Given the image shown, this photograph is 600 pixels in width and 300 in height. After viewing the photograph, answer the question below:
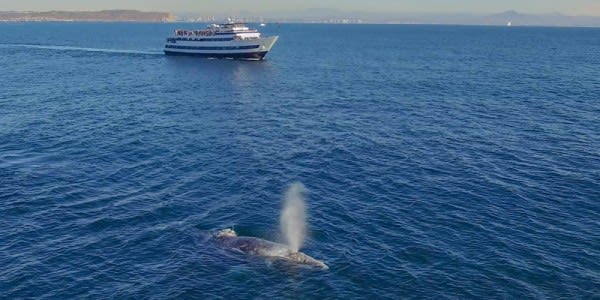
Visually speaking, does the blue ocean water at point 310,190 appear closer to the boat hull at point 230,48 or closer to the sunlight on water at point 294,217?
the sunlight on water at point 294,217

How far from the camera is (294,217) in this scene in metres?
52.5

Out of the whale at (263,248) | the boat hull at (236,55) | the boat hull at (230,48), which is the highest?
the boat hull at (230,48)

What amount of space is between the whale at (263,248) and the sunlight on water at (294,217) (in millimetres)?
1183

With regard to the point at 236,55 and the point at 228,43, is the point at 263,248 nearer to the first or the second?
the point at 236,55

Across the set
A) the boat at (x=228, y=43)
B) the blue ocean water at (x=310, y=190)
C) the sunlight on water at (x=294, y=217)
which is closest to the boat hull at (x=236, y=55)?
the boat at (x=228, y=43)

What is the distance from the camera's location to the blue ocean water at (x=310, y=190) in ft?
133

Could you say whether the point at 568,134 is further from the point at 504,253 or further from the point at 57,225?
the point at 57,225

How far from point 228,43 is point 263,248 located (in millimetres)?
144905

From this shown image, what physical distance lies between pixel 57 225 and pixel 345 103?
2701 inches

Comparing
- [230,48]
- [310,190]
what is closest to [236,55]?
[230,48]

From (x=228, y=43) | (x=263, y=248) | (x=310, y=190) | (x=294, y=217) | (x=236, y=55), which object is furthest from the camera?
(x=236, y=55)

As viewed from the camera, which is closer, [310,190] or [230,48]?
[310,190]

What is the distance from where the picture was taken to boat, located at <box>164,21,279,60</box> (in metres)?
178

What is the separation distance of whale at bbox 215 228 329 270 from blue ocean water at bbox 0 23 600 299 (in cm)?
121
